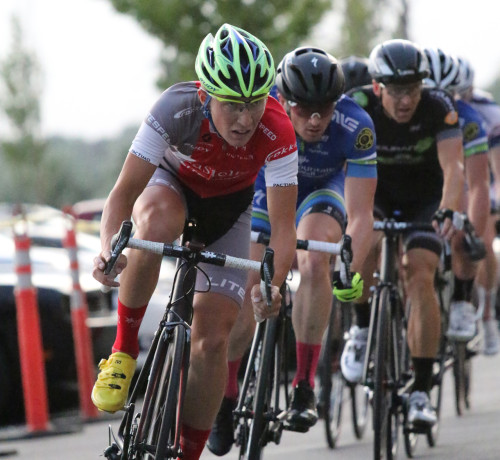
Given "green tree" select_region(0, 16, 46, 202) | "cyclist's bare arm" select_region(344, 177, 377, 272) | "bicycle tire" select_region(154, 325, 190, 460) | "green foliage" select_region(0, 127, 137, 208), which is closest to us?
"bicycle tire" select_region(154, 325, 190, 460)

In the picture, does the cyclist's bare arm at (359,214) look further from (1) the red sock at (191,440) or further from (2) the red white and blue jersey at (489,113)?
(2) the red white and blue jersey at (489,113)

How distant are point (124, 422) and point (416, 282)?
2.94 meters

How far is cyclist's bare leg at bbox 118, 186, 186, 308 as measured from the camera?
18.5 feet

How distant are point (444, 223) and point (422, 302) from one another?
2.26ft

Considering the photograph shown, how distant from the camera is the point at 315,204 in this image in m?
7.38

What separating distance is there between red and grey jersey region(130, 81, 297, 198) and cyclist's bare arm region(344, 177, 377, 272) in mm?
1152

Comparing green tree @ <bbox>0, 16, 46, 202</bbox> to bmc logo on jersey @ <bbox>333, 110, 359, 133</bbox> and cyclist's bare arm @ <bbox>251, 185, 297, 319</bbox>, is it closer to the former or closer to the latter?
bmc logo on jersey @ <bbox>333, 110, 359, 133</bbox>

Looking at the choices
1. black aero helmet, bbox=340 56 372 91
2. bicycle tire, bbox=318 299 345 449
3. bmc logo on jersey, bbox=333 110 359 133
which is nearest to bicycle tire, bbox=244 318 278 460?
bmc logo on jersey, bbox=333 110 359 133

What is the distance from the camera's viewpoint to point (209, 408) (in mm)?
5750

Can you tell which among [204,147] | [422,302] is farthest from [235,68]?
[422,302]

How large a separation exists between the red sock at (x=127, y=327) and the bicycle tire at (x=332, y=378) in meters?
2.90

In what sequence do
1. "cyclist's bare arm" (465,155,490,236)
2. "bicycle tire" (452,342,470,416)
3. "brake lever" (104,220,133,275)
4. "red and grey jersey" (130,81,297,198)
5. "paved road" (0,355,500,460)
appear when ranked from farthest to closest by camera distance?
"bicycle tire" (452,342,470,416), "cyclist's bare arm" (465,155,490,236), "paved road" (0,355,500,460), "red and grey jersey" (130,81,297,198), "brake lever" (104,220,133,275)

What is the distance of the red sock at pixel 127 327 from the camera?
5.68m

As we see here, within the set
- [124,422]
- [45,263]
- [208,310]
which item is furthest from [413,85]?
[45,263]
